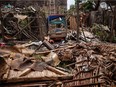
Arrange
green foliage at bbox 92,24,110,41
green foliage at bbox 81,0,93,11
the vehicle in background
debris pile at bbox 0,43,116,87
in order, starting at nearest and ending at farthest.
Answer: debris pile at bbox 0,43,116,87 → green foliage at bbox 92,24,110,41 → the vehicle in background → green foliage at bbox 81,0,93,11

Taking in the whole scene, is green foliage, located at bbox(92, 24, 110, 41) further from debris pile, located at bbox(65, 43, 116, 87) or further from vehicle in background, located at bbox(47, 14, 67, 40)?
debris pile, located at bbox(65, 43, 116, 87)

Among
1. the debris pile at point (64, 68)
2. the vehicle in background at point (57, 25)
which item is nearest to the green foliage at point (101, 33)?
the vehicle in background at point (57, 25)

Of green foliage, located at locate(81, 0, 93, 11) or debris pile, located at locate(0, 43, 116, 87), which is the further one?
green foliage, located at locate(81, 0, 93, 11)

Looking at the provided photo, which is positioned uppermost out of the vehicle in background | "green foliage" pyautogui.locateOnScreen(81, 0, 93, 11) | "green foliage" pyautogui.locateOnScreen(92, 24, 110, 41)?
"green foliage" pyautogui.locateOnScreen(81, 0, 93, 11)

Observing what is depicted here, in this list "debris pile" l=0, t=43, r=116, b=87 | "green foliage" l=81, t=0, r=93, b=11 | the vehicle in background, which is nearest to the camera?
"debris pile" l=0, t=43, r=116, b=87

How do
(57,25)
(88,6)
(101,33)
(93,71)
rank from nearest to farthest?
(93,71) < (101,33) < (57,25) < (88,6)

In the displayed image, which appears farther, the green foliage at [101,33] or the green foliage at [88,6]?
the green foliage at [88,6]

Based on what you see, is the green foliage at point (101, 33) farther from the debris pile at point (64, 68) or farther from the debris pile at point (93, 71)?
the debris pile at point (93, 71)

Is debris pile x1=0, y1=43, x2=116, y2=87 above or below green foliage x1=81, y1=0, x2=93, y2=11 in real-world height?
below

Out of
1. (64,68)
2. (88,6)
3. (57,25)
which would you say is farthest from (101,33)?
(88,6)

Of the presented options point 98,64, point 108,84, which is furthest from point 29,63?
point 108,84

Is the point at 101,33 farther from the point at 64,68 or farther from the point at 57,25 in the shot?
the point at 64,68

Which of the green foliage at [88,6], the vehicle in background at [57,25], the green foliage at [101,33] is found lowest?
the green foliage at [101,33]

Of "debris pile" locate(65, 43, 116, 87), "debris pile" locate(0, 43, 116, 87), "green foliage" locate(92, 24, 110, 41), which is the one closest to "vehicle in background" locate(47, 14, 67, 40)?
"green foliage" locate(92, 24, 110, 41)
